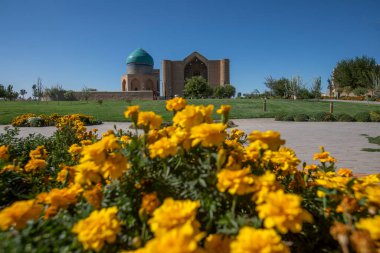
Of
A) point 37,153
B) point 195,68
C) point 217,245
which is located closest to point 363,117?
point 37,153

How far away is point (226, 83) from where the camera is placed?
53594 mm

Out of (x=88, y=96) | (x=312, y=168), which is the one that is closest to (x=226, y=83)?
(x=88, y=96)

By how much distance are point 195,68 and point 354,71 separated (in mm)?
29209

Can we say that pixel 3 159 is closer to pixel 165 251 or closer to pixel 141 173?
pixel 141 173

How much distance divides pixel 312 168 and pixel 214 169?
1.01 metres

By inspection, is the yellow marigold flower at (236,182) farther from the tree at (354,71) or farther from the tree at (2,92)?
the tree at (2,92)

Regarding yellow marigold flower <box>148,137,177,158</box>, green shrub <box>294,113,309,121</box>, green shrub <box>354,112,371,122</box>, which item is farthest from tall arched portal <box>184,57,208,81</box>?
yellow marigold flower <box>148,137,177,158</box>

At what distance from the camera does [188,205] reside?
97cm

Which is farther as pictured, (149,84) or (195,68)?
(195,68)

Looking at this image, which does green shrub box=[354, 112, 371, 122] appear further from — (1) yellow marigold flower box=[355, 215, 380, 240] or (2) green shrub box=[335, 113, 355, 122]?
(1) yellow marigold flower box=[355, 215, 380, 240]

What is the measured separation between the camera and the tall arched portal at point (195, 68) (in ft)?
183

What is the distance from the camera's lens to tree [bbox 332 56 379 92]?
153 ft

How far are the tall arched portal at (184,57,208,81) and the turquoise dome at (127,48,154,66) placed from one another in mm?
7537

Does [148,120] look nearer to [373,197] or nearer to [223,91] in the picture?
[373,197]
